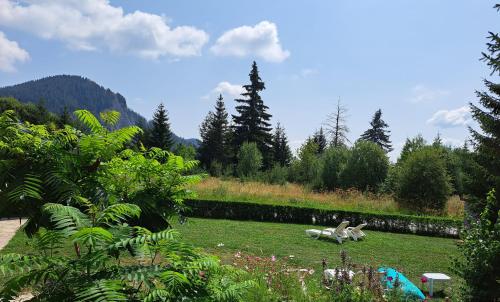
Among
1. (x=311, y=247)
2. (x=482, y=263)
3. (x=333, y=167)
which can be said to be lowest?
(x=311, y=247)

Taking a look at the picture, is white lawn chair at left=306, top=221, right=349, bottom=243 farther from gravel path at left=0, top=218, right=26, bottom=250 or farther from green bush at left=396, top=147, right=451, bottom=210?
green bush at left=396, top=147, right=451, bottom=210

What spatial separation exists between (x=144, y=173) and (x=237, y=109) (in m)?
49.4

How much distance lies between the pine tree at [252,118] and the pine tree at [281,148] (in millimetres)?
3369

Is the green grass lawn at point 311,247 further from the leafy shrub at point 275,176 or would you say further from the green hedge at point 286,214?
the leafy shrub at point 275,176

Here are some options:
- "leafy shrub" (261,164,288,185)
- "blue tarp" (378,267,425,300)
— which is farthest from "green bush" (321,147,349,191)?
"blue tarp" (378,267,425,300)

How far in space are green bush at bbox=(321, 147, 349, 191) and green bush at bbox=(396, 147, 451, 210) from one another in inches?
257

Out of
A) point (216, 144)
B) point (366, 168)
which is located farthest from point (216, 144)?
point (366, 168)

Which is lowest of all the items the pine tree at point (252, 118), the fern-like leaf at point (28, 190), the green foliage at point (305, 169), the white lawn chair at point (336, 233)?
the white lawn chair at point (336, 233)

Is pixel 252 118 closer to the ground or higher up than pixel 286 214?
higher up

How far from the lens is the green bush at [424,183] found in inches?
788

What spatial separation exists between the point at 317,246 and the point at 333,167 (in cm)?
1716

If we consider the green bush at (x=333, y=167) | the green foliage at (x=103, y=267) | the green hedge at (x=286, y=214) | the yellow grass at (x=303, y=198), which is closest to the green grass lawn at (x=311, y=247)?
the green hedge at (x=286, y=214)

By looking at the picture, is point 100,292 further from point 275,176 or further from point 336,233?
point 275,176

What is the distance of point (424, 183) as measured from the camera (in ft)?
66.4
